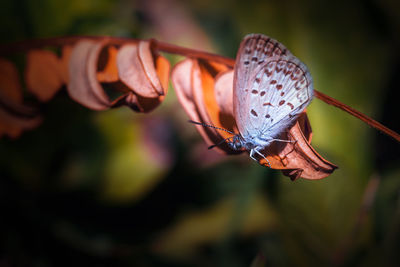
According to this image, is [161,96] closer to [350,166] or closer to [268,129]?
[268,129]

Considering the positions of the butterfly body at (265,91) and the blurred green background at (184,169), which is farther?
the blurred green background at (184,169)

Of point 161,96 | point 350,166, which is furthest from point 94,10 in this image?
point 350,166

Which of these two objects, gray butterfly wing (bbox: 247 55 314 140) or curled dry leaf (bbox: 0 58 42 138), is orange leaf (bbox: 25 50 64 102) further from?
gray butterfly wing (bbox: 247 55 314 140)

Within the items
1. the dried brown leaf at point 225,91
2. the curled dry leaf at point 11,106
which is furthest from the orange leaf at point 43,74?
the dried brown leaf at point 225,91

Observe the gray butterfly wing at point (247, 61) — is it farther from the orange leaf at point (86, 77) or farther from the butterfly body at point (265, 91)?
the orange leaf at point (86, 77)

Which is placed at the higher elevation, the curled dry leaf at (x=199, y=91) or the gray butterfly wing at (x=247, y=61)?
the gray butterfly wing at (x=247, y=61)

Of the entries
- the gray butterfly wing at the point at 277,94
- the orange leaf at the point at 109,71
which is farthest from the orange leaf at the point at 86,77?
the gray butterfly wing at the point at 277,94

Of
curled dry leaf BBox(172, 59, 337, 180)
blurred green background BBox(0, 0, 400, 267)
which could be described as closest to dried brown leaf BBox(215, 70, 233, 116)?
curled dry leaf BBox(172, 59, 337, 180)
